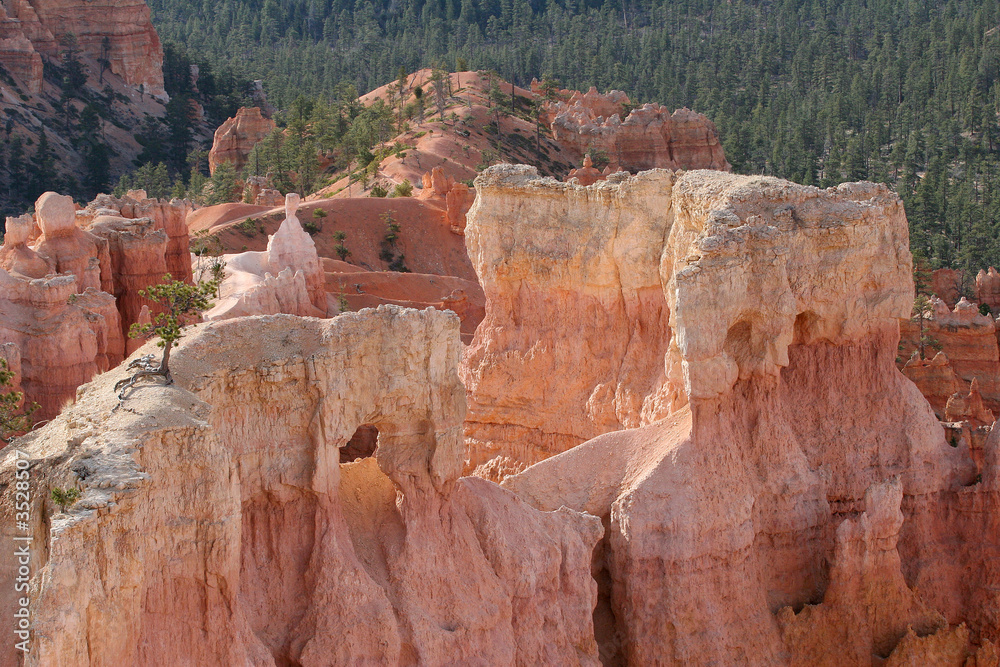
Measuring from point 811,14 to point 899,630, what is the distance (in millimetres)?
118673

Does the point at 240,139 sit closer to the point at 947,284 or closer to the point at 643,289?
the point at 947,284

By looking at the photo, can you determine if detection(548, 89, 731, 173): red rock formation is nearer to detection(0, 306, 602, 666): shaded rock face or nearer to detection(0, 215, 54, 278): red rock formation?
detection(0, 215, 54, 278): red rock formation

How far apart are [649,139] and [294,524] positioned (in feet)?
221

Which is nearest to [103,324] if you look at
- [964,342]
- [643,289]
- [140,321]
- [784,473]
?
[140,321]

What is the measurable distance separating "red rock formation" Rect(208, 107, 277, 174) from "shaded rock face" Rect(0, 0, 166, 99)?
1656 centimetres

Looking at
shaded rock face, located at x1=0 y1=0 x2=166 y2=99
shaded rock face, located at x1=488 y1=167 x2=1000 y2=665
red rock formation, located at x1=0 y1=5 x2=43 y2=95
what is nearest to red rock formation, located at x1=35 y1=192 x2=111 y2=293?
shaded rock face, located at x1=488 y1=167 x2=1000 y2=665

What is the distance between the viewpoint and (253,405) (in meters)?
14.0

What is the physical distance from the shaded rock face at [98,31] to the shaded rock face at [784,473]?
254 ft

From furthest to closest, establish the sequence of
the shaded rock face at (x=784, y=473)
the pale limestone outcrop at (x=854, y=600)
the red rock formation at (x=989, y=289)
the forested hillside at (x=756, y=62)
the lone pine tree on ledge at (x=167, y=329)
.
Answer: the forested hillside at (x=756, y=62) → the red rock formation at (x=989, y=289) → the pale limestone outcrop at (x=854, y=600) → the shaded rock face at (x=784, y=473) → the lone pine tree on ledge at (x=167, y=329)

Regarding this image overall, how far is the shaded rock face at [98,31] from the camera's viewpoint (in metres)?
89.4

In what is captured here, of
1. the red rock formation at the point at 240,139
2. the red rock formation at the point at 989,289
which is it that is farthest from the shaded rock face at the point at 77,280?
the red rock formation at the point at 240,139

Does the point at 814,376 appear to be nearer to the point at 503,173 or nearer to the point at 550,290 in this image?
the point at 550,290

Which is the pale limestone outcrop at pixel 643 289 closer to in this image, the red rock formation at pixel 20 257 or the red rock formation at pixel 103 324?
the red rock formation at pixel 103 324

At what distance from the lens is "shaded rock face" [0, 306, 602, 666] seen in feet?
34.9
